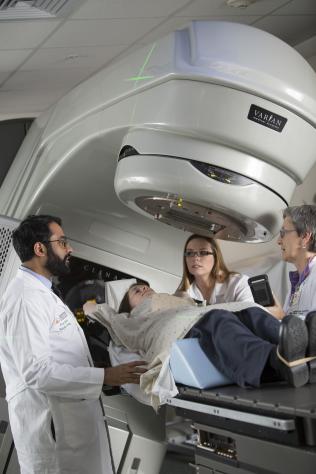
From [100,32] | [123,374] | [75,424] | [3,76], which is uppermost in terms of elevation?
[100,32]

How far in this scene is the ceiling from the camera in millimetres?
3387

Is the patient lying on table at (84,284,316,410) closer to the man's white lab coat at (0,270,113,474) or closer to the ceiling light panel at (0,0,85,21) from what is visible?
the man's white lab coat at (0,270,113,474)

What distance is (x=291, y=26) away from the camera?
3.83 metres

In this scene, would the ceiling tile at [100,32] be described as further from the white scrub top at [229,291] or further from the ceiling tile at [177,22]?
the white scrub top at [229,291]

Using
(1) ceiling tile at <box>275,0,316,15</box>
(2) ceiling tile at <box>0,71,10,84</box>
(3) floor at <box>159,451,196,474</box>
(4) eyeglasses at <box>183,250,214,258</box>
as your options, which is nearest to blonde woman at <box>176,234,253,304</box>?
(4) eyeglasses at <box>183,250,214,258</box>

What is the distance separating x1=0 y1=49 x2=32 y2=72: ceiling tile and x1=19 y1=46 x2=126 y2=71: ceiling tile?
5 cm

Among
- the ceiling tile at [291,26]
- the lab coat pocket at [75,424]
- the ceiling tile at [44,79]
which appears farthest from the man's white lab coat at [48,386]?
the ceiling tile at [44,79]

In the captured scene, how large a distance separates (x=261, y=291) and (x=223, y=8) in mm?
1389

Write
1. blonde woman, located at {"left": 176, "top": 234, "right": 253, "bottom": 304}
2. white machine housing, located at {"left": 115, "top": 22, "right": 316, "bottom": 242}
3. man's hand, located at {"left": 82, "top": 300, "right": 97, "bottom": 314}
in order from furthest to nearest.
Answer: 1. blonde woman, located at {"left": 176, "top": 234, "right": 253, "bottom": 304}
2. man's hand, located at {"left": 82, "top": 300, "right": 97, "bottom": 314}
3. white machine housing, located at {"left": 115, "top": 22, "right": 316, "bottom": 242}

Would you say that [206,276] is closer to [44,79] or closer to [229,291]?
[229,291]

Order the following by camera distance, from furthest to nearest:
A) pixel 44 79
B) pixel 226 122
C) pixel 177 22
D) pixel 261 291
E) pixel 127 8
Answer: pixel 44 79
pixel 177 22
pixel 127 8
pixel 261 291
pixel 226 122

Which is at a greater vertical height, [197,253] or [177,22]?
[177,22]

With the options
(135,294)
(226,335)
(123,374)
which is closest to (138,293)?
(135,294)

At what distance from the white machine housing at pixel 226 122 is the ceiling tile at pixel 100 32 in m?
1.19
